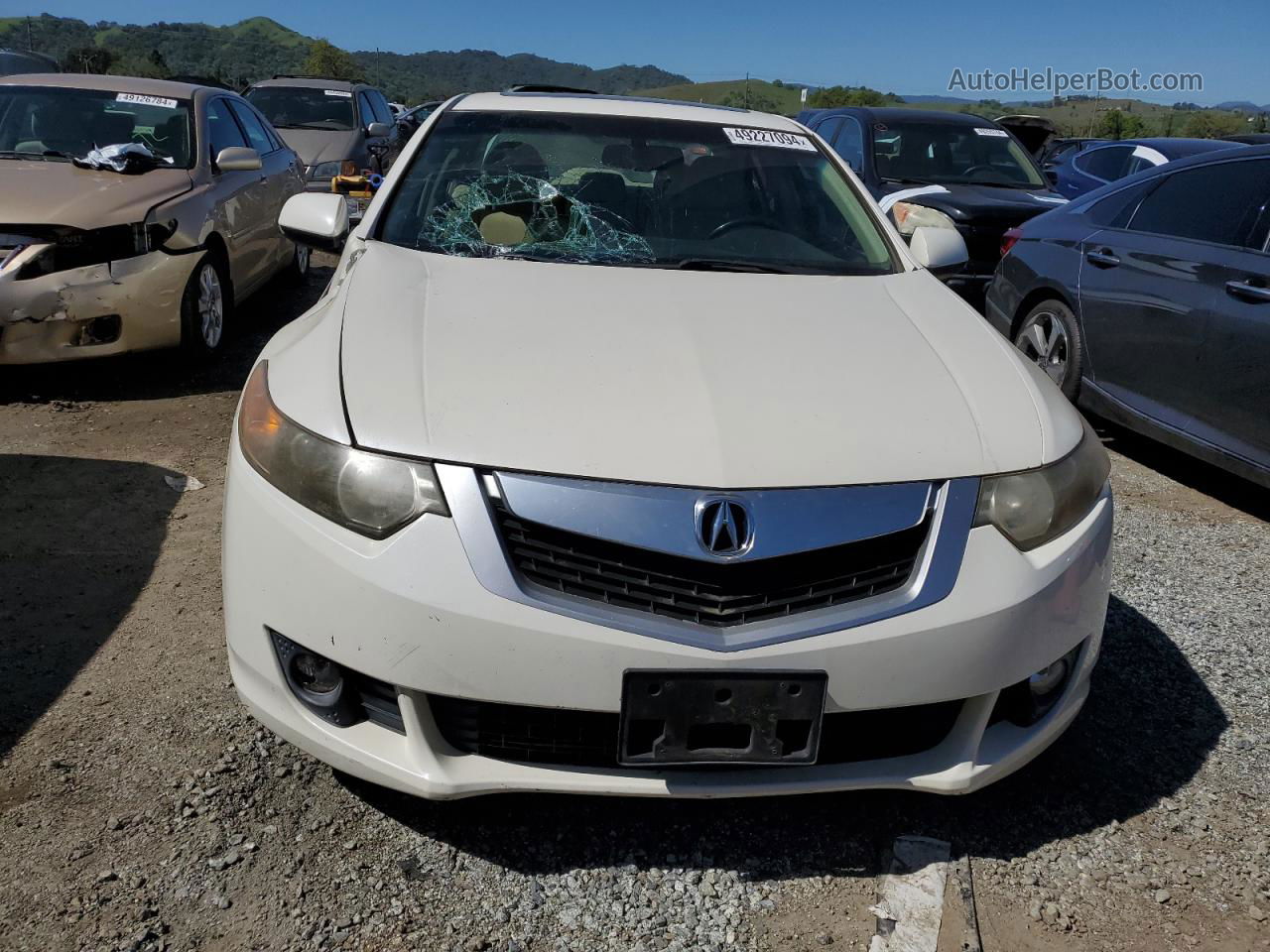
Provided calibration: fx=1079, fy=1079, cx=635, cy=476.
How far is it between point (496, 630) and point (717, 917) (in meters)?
0.77

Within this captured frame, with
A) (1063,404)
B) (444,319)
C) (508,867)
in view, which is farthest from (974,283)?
(508,867)

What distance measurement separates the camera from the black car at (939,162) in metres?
7.92

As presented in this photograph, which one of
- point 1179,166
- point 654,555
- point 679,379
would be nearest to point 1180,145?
point 1179,166

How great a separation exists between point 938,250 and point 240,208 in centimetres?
456

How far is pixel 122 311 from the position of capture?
528 cm

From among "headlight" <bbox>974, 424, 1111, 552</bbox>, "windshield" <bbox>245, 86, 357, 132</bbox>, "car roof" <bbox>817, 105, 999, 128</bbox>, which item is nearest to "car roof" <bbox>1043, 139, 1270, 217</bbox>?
"headlight" <bbox>974, 424, 1111, 552</bbox>

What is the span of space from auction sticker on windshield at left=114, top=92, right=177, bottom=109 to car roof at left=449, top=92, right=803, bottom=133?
327 centimetres

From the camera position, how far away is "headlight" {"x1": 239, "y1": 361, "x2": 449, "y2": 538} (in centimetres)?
198

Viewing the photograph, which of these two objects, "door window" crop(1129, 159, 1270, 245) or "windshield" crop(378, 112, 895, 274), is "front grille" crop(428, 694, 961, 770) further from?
"door window" crop(1129, 159, 1270, 245)

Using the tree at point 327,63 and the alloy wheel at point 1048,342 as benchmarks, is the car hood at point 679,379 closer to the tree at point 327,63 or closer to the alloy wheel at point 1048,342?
the alloy wheel at point 1048,342

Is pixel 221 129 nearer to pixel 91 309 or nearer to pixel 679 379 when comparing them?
pixel 91 309

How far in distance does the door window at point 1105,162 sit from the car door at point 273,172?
7.67 meters

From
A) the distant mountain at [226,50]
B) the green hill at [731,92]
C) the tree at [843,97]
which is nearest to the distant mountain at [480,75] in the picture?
the distant mountain at [226,50]

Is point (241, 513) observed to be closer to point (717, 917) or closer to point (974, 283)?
point (717, 917)
